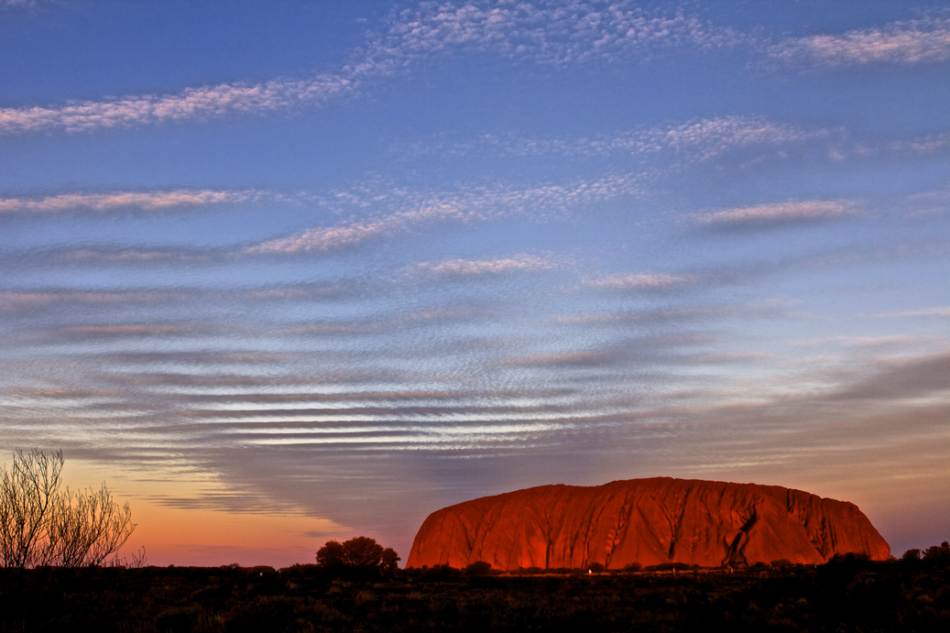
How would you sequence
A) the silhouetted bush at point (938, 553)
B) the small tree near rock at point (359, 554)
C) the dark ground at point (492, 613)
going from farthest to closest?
the small tree near rock at point (359, 554), the silhouetted bush at point (938, 553), the dark ground at point (492, 613)

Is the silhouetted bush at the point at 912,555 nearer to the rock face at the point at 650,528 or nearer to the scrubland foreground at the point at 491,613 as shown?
the rock face at the point at 650,528

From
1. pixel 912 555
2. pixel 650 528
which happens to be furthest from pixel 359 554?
pixel 912 555

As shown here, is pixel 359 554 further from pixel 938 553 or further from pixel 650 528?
pixel 938 553

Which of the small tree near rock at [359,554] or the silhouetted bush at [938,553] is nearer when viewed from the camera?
the silhouetted bush at [938,553]

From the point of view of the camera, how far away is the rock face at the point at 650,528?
6856 centimetres

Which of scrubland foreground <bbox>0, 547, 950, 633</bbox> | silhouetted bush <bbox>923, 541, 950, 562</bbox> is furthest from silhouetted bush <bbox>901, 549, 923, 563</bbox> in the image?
scrubland foreground <bbox>0, 547, 950, 633</bbox>

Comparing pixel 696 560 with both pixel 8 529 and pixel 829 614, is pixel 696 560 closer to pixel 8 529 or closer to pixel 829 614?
pixel 829 614

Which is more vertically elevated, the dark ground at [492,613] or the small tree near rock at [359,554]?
the dark ground at [492,613]

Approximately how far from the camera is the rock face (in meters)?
68.6

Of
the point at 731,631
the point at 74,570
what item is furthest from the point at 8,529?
the point at 731,631

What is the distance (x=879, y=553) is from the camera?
7694 centimetres

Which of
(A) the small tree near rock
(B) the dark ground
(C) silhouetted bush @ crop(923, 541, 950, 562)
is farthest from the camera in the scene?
(A) the small tree near rock

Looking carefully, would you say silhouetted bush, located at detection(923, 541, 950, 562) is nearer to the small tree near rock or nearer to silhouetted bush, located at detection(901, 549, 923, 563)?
silhouetted bush, located at detection(901, 549, 923, 563)

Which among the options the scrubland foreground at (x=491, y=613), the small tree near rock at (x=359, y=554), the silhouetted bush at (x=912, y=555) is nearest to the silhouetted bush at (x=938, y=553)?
the silhouetted bush at (x=912, y=555)
